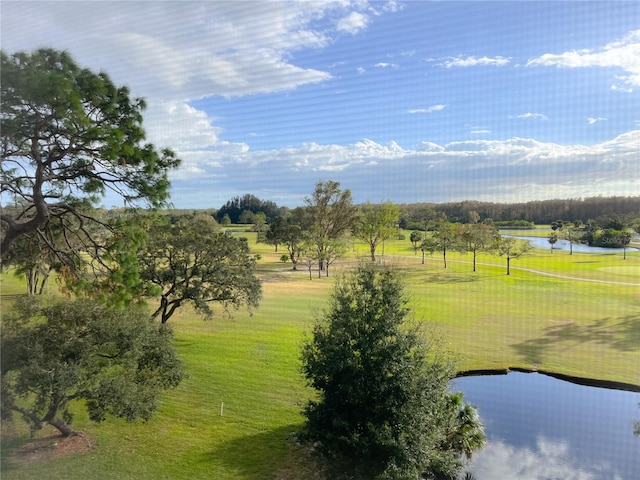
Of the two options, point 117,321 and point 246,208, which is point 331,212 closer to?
point 246,208

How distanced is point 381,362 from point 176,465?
4.36 m

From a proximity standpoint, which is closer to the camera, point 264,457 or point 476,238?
point 264,457

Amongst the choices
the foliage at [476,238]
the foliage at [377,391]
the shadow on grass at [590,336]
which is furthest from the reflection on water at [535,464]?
the foliage at [476,238]

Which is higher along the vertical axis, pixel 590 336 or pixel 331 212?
pixel 331 212

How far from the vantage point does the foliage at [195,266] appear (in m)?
15.4

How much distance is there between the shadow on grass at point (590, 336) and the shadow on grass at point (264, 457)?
9.69 m

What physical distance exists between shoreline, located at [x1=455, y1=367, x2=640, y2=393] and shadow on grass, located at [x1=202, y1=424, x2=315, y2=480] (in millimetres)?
6590

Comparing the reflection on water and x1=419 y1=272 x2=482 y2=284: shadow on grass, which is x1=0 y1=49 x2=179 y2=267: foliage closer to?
the reflection on water

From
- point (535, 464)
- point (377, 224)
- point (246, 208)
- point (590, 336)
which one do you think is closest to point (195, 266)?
point (535, 464)

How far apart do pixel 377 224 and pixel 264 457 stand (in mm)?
41280

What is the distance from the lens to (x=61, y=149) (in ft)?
20.7

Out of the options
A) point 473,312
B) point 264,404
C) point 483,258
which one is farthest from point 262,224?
point 264,404

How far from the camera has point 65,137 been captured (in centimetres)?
621

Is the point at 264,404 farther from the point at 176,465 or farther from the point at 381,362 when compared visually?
the point at 381,362
